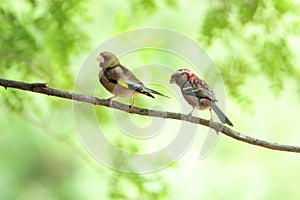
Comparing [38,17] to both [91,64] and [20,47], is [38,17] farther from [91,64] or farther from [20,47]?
[91,64]

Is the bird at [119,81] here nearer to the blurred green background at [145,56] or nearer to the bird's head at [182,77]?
the bird's head at [182,77]

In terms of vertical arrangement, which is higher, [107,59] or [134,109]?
[107,59]

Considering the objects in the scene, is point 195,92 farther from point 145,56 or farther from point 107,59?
point 145,56

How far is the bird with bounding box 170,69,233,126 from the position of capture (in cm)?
94

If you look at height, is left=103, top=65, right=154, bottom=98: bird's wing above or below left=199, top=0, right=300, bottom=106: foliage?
below

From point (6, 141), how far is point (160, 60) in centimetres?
59

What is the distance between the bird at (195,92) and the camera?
937mm

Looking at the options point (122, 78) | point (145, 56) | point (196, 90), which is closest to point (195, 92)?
point (196, 90)

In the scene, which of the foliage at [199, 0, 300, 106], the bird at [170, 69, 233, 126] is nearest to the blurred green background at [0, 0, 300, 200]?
the foliage at [199, 0, 300, 106]

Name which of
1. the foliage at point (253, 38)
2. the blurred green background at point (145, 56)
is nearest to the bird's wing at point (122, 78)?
the blurred green background at point (145, 56)

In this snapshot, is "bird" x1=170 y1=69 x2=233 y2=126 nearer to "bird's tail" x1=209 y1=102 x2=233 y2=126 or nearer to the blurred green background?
"bird's tail" x1=209 y1=102 x2=233 y2=126

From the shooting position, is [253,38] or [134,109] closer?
[134,109]

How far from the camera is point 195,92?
0.95 metres

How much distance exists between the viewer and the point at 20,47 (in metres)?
1.51
